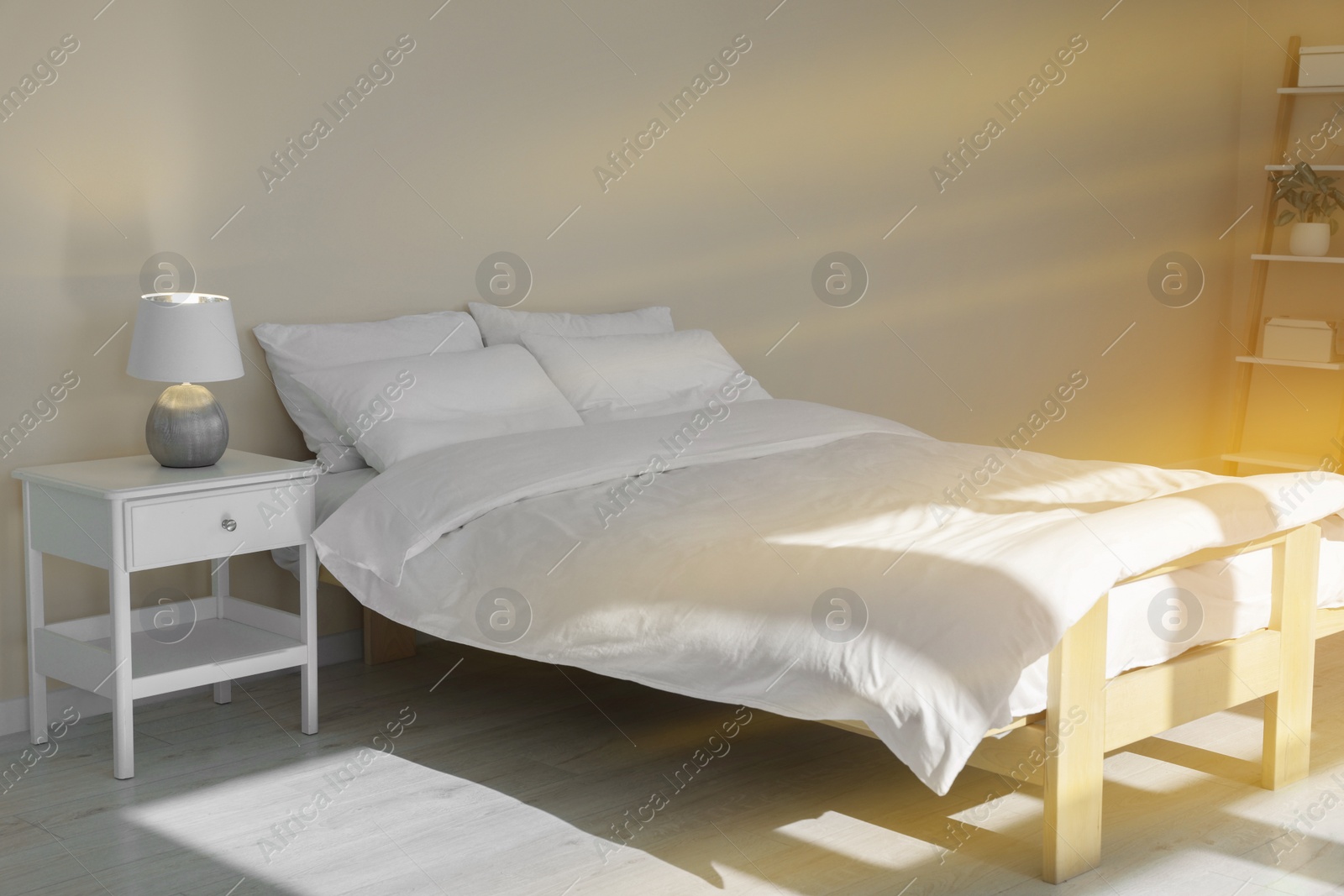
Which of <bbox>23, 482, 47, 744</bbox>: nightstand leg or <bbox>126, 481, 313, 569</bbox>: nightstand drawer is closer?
<bbox>126, 481, 313, 569</bbox>: nightstand drawer

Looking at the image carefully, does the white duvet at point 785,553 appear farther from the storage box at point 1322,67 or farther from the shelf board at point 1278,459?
the storage box at point 1322,67

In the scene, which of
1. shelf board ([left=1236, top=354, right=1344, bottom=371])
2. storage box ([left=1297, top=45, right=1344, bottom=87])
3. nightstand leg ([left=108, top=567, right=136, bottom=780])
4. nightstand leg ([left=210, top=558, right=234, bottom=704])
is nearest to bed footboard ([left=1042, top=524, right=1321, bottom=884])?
nightstand leg ([left=108, top=567, right=136, bottom=780])

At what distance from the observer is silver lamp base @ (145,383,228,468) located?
9.20 feet

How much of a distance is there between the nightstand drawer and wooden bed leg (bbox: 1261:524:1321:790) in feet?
6.72

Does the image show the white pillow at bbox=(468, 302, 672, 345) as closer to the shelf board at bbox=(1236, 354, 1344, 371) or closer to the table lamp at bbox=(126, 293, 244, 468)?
the table lamp at bbox=(126, 293, 244, 468)

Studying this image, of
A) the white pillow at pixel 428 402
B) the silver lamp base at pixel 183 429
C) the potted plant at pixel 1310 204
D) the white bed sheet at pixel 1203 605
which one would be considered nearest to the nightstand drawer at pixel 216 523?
the silver lamp base at pixel 183 429

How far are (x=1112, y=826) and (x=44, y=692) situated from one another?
7.44 feet

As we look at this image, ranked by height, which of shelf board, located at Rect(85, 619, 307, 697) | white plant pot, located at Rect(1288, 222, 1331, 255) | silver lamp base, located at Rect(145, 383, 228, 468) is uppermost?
white plant pot, located at Rect(1288, 222, 1331, 255)

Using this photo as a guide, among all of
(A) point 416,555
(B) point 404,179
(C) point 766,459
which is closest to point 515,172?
(B) point 404,179

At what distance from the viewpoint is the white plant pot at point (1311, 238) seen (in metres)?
5.45

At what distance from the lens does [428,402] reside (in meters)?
3.14

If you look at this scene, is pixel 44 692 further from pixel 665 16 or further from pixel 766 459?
pixel 665 16

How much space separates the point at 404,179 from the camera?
3.49 m

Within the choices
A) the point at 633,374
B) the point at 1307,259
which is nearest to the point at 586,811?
the point at 633,374
